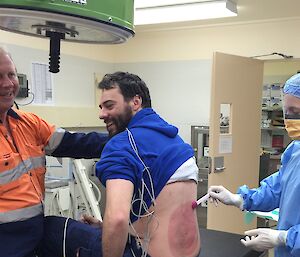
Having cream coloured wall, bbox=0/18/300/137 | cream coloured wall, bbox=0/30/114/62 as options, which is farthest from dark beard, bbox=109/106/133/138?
cream coloured wall, bbox=0/18/300/137

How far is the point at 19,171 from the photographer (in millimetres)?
1370

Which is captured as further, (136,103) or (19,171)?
(136,103)

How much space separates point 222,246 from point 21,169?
3.46 ft

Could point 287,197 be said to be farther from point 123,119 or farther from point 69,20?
point 69,20

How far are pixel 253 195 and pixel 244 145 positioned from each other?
168cm

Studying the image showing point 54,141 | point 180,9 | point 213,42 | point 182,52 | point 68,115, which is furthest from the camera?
point 182,52

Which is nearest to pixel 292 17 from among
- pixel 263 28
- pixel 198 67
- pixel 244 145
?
pixel 263 28

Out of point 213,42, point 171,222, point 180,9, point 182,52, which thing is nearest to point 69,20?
point 171,222

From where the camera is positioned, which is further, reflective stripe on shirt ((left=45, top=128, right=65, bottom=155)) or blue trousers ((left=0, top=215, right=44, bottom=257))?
reflective stripe on shirt ((left=45, top=128, right=65, bottom=155))

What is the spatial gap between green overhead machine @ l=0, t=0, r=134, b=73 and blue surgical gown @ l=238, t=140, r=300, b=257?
1108 millimetres

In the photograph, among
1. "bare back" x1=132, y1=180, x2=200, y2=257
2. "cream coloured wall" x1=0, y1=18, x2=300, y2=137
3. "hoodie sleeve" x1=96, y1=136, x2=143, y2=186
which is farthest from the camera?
"cream coloured wall" x1=0, y1=18, x2=300, y2=137

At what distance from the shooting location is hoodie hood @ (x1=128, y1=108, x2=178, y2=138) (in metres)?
1.42

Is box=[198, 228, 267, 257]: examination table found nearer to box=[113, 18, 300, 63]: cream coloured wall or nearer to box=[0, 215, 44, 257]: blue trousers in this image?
box=[0, 215, 44, 257]: blue trousers

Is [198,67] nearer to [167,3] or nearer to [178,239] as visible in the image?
[167,3]
